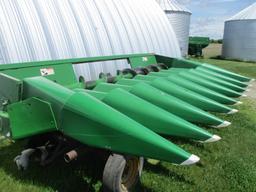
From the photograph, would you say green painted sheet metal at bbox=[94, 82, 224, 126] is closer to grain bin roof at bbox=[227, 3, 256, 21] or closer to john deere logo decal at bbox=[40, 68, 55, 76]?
john deere logo decal at bbox=[40, 68, 55, 76]

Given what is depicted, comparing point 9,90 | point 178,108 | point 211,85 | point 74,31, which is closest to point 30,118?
point 9,90

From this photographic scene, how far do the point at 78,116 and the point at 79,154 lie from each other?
0.52m

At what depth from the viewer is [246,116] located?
7.76 m

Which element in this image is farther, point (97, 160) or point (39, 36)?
point (39, 36)

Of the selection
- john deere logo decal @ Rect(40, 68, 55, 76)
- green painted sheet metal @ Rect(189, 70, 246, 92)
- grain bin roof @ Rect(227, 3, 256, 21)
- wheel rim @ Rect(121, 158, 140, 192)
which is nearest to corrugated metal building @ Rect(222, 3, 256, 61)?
grain bin roof @ Rect(227, 3, 256, 21)

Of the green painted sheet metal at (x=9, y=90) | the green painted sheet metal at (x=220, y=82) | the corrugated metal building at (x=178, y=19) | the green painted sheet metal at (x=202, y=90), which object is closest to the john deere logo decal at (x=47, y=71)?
the green painted sheet metal at (x=9, y=90)

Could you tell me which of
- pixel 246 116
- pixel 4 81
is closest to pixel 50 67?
pixel 4 81

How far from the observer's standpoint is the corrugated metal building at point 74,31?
626 cm

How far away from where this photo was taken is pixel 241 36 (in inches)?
1027

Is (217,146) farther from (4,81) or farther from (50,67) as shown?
(4,81)

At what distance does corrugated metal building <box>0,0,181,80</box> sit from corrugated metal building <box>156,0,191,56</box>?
16312 millimetres

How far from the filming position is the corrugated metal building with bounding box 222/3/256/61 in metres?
25.3

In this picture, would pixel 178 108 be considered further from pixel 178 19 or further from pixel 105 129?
pixel 178 19

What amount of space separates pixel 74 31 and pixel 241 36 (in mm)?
21606
